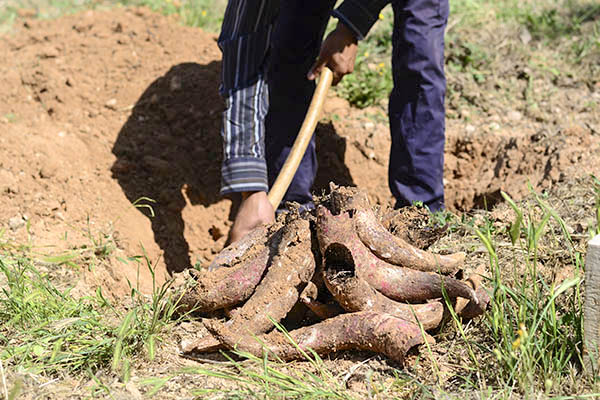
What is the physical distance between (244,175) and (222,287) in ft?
2.43

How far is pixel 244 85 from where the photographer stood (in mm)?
2725

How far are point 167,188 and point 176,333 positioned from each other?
5.11ft

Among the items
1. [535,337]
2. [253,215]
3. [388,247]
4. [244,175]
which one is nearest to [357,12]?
[244,175]

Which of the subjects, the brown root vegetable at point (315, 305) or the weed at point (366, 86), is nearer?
the brown root vegetable at point (315, 305)

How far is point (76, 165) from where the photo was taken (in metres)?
3.24

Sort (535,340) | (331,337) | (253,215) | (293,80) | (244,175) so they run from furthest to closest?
(293,80) < (244,175) < (253,215) < (331,337) < (535,340)

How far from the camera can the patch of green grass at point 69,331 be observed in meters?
1.75

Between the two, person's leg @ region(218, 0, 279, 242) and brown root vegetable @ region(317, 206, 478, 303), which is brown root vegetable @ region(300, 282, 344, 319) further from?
person's leg @ region(218, 0, 279, 242)

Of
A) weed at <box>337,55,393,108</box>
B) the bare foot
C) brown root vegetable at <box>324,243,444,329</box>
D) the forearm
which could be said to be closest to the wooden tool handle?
the bare foot

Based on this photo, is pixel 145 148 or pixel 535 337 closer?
pixel 535 337

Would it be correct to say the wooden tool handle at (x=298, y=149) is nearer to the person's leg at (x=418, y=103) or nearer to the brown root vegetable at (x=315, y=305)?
the person's leg at (x=418, y=103)

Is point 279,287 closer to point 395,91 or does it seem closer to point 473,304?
point 473,304

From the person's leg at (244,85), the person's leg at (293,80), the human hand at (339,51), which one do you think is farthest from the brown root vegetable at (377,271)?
the person's leg at (293,80)

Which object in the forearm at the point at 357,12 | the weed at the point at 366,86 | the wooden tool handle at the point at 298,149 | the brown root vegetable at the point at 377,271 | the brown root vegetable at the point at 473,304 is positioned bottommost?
the brown root vegetable at the point at 473,304
